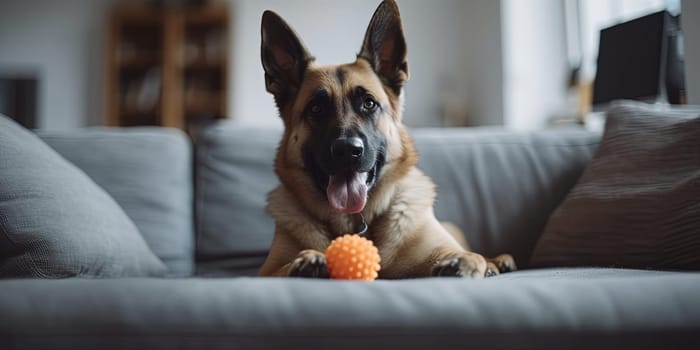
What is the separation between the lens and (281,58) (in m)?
1.50

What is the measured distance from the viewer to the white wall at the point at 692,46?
188 cm

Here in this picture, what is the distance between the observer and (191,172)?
73.7 inches

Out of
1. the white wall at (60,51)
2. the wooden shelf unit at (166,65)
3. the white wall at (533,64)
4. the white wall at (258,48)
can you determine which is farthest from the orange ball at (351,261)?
the white wall at (60,51)

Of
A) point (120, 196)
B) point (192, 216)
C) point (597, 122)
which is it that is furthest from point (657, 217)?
point (597, 122)

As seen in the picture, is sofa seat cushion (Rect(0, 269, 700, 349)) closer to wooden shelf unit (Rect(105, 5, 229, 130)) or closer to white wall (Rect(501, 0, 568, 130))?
white wall (Rect(501, 0, 568, 130))

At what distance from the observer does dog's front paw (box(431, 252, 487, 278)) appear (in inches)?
41.3

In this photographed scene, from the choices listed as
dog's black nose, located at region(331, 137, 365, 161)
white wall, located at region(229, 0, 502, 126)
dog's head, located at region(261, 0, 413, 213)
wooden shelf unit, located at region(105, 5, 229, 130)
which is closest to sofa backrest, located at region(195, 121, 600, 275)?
dog's head, located at region(261, 0, 413, 213)

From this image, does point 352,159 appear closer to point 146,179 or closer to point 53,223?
point 53,223

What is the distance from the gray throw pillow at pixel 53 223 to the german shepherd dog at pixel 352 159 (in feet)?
1.19

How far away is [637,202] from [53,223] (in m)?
1.40

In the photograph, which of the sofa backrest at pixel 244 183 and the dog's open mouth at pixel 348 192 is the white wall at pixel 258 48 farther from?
the dog's open mouth at pixel 348 192

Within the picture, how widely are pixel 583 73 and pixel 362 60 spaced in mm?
2786

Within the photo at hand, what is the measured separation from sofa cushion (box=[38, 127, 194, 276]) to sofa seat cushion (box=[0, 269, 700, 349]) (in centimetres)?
95

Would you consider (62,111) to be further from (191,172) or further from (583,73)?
(583,73)
